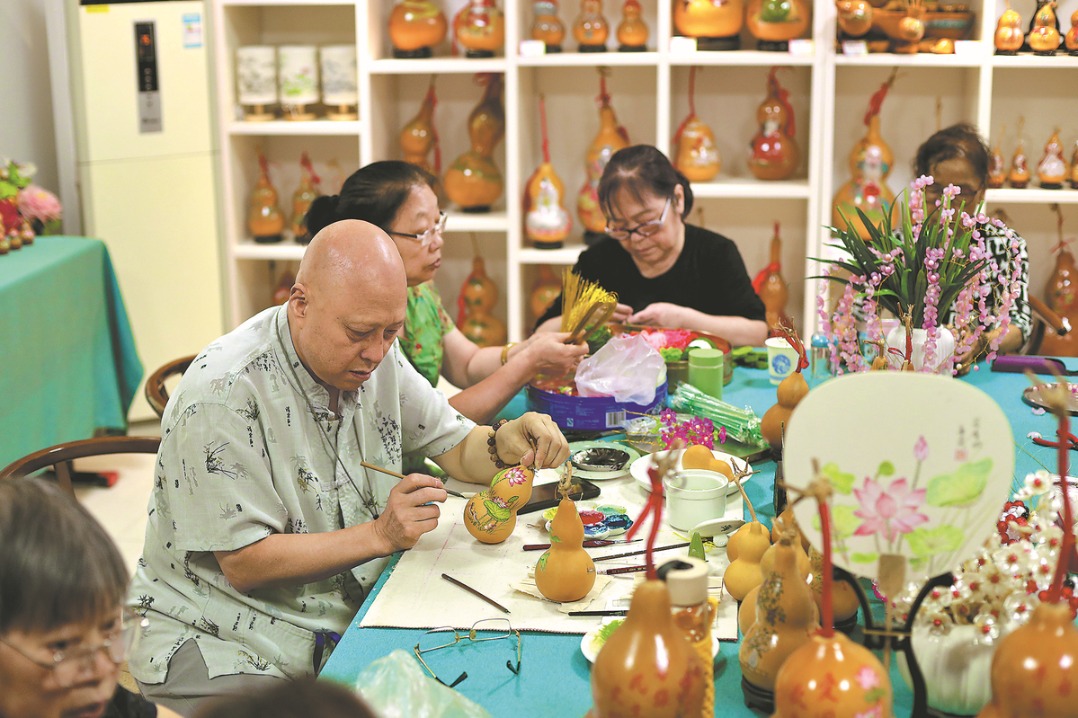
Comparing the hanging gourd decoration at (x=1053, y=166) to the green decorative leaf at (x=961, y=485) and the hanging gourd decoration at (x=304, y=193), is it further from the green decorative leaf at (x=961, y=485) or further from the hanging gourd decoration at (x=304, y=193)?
the green decorative leaf at (x=961, y=485)

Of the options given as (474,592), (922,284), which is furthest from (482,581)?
(922,284)

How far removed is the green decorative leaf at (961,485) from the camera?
102 cm

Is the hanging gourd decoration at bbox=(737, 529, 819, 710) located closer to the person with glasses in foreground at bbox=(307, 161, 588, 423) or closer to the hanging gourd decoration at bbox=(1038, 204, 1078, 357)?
the person with glasses in foreground at bbox=(307, 161, 588, 423)

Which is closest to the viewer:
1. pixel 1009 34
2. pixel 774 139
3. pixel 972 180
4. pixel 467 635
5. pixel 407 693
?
pixel 407 693

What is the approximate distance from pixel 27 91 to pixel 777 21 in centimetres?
299

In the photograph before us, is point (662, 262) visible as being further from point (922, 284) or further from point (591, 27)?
point (591, 27)

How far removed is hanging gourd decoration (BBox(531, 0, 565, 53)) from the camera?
13.3 feet

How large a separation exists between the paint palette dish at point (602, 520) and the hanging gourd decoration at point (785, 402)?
331mm

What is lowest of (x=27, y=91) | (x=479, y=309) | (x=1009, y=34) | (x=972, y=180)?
(x=479, y=309)

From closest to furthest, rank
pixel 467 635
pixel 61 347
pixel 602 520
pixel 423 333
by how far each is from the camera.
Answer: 1. pixel 467 635
2. pixel 602 520
3. pixel 423 333
4. pixel 61 347

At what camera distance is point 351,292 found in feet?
5.13

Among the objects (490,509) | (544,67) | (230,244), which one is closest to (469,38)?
(544,67)

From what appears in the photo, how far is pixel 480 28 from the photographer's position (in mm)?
4078

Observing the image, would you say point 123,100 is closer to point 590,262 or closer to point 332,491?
point 590,262
